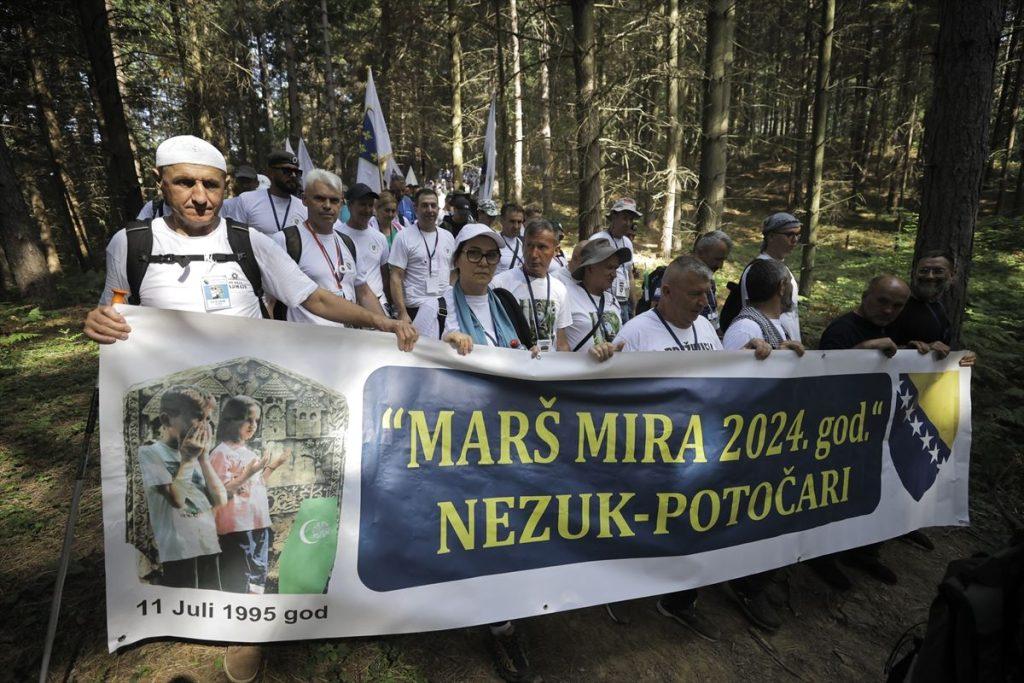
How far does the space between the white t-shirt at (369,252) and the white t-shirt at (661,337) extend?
2.72 m

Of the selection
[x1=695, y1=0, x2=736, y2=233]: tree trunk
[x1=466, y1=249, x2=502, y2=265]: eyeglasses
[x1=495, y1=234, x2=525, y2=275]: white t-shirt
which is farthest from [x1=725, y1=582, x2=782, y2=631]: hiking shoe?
[x1=695, y1=0, x2=736, y2=233]: tree trunk

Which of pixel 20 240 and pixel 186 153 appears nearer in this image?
pixel 186 153

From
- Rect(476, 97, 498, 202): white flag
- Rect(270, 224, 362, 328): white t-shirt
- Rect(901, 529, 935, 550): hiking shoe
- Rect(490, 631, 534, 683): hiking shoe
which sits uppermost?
Rect(476, 97, 498, 202): white flag

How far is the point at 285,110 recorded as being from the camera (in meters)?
36.6

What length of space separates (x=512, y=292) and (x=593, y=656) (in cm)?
243

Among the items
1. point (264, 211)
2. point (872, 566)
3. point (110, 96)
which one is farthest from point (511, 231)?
point (110, 96)

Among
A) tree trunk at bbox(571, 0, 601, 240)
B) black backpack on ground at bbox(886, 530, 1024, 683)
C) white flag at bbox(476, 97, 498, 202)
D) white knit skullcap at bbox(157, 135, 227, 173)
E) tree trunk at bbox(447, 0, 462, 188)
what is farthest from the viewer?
tree trunk at bbox(447, 0, 462, 188)

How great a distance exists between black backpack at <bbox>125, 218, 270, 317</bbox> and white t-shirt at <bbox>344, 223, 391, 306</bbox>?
7.21 feet

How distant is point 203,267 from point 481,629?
8.53 ft

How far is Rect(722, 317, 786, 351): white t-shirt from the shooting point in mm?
3498

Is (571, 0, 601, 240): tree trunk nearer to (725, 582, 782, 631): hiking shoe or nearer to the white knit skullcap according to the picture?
(725, 582, 782, 631): hiking shoe

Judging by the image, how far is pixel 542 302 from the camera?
3916mm

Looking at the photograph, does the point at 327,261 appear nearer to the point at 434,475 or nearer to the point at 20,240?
the point at 434,475

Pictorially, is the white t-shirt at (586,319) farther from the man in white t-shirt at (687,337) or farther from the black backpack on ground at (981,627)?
the black backpack on ground at (981,627)
